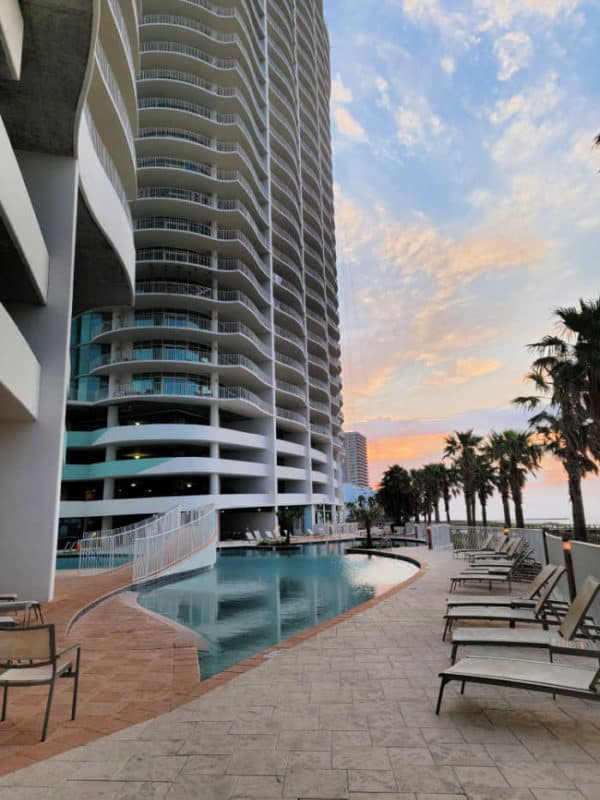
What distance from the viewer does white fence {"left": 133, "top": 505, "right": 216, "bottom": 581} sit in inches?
502

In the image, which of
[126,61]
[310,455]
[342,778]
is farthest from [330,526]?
[342,778]

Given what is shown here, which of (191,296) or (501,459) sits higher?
(191,296)

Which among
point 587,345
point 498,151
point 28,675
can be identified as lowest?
point 28,675

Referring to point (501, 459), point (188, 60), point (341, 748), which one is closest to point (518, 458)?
point (501, 459)

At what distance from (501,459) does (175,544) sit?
27591 mm

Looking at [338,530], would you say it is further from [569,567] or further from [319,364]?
[569,567]

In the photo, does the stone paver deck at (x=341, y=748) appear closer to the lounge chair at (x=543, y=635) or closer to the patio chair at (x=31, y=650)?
the lounge chair at (x=543, y=635)

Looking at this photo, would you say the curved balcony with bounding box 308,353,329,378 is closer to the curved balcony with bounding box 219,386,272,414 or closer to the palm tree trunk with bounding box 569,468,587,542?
the curved balcony with bounding box 219,386,272,414

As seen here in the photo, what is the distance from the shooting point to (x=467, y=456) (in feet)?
130

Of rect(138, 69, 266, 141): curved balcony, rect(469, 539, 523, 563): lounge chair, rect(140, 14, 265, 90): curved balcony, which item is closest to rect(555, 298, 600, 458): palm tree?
rect(469, 539, 523, 563): lounge chair

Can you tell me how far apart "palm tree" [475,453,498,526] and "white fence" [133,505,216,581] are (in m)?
28.5

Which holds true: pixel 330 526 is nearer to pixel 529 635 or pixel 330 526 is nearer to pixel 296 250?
pixel 296 250

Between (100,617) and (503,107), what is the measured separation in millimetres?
25081

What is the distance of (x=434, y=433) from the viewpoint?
51.2 m
